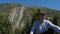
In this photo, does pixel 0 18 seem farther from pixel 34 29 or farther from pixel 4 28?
pixel 34 29

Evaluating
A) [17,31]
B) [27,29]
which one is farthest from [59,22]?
[17,31]

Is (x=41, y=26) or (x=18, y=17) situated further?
(x=18, y=17)

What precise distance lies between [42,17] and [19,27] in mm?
4125

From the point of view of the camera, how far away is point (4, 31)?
10.9 m

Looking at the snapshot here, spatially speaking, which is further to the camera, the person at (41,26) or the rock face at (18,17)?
the rock face at (18,17)

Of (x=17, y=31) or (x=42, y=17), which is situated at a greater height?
(x=42, y=17)

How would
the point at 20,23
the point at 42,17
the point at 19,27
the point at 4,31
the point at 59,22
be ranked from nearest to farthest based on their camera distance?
the point at 42,17, the point at 59,22, the point at 4,31, the point at 19,27, the point at 20,23

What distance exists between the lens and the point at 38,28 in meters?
7.88

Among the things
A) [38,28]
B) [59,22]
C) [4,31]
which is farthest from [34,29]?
[4,31]

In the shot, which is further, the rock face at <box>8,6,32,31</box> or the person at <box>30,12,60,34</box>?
the rock face at <box>8,6,32,31</box>

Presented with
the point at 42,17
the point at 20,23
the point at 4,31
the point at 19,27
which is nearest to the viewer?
the point at 42,17

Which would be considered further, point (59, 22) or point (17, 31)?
point (17, 31)

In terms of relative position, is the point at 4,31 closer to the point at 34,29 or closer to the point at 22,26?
the point at 22,26

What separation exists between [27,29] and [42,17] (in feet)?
9.84
